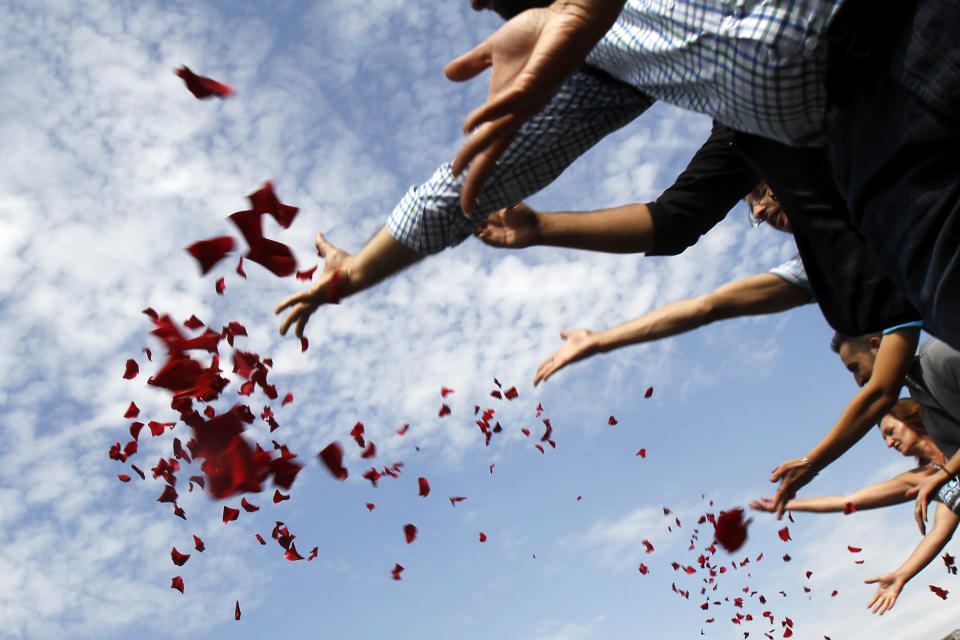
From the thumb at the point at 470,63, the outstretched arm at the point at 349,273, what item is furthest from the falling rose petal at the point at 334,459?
the thumb at the point at 470,63

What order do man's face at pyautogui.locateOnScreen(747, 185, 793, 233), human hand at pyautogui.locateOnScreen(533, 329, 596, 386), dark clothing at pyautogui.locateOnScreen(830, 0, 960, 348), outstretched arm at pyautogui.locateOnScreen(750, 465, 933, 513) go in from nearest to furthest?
dark clothing at pyautogui.locateOnScreen(830, 0, 960, 348), human hand at pyautogui.locateOnScreen(533, 329, 596, 386), man's face at pyautogui.locateOnScreen(747, 185, 793, 233), outstretched arm at pyautogui.locateOnScreen(750, 465, 933, 513)

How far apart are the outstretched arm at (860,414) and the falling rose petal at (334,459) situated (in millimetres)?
2961

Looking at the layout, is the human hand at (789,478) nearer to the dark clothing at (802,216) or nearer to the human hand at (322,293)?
the dark clothing at (802,216)

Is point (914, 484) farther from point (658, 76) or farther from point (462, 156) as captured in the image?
point (462, 156)

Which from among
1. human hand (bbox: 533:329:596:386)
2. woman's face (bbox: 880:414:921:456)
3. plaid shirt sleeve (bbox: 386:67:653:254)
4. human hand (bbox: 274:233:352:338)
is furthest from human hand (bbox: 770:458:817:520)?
woman's face (bbox: 880:414:921:456)

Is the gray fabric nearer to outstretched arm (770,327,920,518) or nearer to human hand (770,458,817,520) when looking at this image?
outstretched arm (770,327,920,518)

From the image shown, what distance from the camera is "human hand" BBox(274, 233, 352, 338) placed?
7.77 feet

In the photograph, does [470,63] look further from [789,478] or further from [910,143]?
[789,478]

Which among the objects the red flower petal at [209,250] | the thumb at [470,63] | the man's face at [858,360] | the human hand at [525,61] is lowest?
the human hand at [525,61]

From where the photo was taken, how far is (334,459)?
16.7 ft

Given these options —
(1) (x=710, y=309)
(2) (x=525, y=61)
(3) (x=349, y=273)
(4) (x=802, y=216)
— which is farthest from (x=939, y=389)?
(2) (x=525, y=61)

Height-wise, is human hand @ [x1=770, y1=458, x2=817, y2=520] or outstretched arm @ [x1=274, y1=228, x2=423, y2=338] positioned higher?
outstretched arm @ [x1=274, y1=228, x2=423, y2=338]

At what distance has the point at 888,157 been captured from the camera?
4.62 feet

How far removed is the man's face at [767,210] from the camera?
385 centimetres
